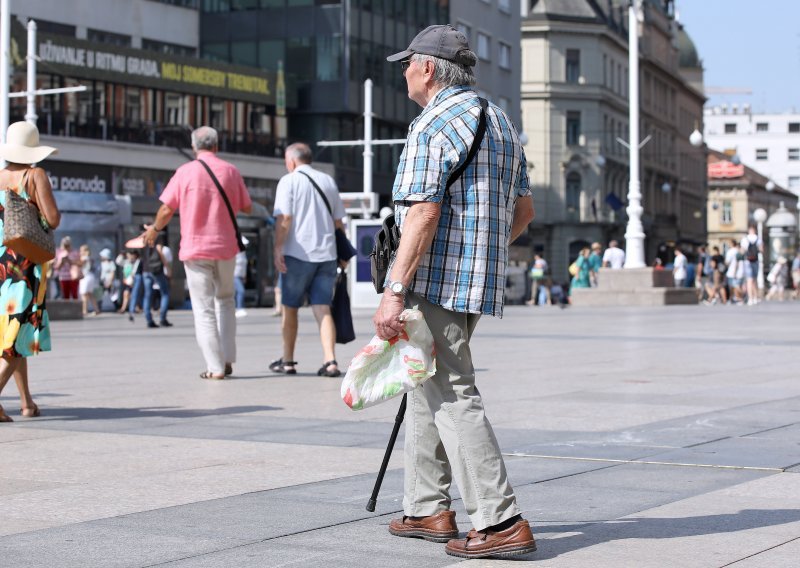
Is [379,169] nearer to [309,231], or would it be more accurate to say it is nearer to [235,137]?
[235,137]

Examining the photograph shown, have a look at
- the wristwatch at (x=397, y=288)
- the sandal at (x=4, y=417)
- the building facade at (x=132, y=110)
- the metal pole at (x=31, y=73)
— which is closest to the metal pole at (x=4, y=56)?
the metal pole at (x=31, y=73)

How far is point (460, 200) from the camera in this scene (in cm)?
497

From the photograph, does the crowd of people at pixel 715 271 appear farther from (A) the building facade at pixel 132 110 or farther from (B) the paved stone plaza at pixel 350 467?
(B) the paved stone plaza at pixel 350 467

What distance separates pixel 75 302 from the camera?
28.1m

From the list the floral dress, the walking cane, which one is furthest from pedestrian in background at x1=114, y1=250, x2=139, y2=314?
the walking cane

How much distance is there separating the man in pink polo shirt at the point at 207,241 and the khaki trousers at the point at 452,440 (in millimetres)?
6612

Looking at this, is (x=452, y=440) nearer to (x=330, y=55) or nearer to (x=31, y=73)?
(x=31, y=73)

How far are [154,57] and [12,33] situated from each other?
24.8 ft

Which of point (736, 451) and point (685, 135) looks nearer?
point (736, 451)

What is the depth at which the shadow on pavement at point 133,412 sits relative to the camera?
8.99 metres

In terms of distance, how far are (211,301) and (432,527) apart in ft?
22.6

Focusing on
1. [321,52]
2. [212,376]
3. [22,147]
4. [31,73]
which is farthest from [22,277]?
[321,52]

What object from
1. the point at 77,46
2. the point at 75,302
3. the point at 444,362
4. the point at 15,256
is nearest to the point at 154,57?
the point at 77,46

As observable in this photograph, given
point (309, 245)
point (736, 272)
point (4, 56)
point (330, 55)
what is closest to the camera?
point (309, 245)
